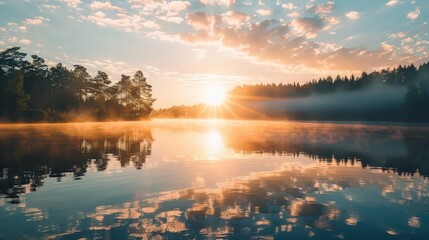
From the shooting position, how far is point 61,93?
137750 millimetres

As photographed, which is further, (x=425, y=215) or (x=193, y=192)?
(x=193, y=192)

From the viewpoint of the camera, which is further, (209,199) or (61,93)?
(61,93)

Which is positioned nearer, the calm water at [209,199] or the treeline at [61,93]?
the calm water at [209,199]

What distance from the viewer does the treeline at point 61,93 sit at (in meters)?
106

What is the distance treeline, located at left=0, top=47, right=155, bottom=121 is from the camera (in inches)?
4156

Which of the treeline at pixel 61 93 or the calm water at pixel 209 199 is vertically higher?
the treeline at pixel 61 93

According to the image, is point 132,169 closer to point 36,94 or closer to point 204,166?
point 204,166

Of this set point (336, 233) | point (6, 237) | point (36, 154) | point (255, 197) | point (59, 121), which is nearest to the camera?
point (6, 237)

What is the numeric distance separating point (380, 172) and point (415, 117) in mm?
150990

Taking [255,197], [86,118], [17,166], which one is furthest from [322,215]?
[86,118]

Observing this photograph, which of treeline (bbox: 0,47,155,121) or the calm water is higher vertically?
treeline (bbox: 0,47,155,121)

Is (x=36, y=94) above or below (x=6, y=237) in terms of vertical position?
above

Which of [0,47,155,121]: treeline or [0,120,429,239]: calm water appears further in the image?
[0,47,155,121]: treeline

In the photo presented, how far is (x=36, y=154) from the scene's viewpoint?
1197 inches
